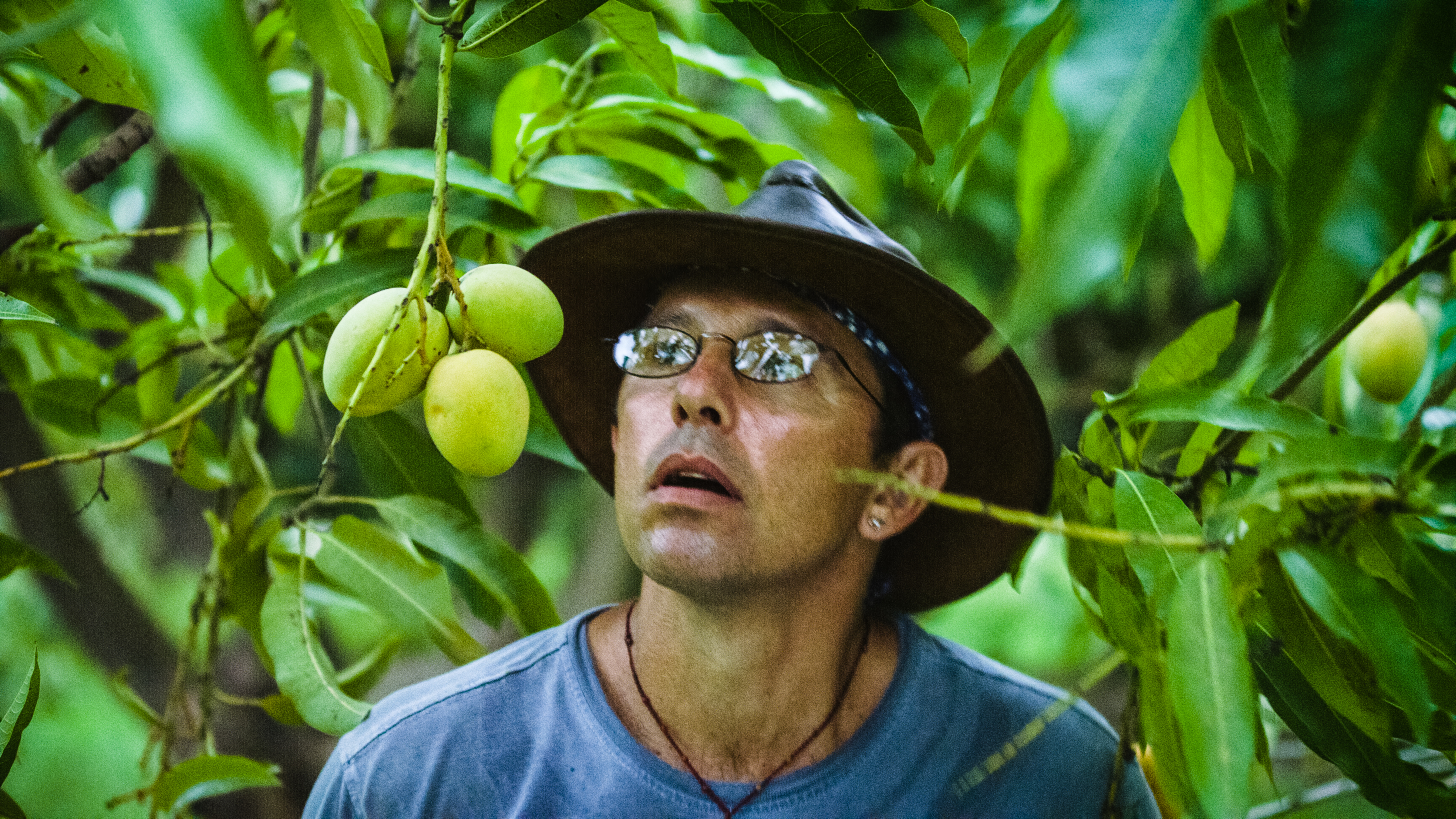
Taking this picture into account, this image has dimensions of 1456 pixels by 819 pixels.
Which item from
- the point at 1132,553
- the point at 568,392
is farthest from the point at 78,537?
the point at 1132,553

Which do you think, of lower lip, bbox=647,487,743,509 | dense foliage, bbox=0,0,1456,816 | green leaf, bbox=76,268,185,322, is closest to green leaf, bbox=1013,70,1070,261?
dense foliage, bbox=0,0,1456,816

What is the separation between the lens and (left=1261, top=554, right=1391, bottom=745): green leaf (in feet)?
2.47

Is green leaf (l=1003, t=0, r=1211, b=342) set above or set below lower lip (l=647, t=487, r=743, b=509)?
above

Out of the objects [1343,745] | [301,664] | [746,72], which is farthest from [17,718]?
[1343,745]

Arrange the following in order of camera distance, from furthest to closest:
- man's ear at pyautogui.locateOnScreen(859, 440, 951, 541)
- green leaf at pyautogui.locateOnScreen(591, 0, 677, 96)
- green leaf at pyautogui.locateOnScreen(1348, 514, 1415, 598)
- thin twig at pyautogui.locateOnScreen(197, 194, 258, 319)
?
man's ear at pyautogui.locateOnScreen(859, 440, 951, 541)
thin twig at pyautogui.locateOnScreen(197, 194, 258, 319)
green leaf at pyautogui.locateOnScreen(591, 0, 677, 96)
green leaf at pyautogui.locateOnScreen(1348, 514, 1415, 598)

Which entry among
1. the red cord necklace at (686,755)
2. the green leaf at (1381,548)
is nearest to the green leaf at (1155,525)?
the green leaf at (1381,548)

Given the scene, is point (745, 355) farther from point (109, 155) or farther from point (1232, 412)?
point (109, 155)

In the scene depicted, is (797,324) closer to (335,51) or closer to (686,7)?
(686,7)

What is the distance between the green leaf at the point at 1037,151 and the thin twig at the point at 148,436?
829 millimetres

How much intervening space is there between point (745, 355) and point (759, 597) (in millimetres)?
285

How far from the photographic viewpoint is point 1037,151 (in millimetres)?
736

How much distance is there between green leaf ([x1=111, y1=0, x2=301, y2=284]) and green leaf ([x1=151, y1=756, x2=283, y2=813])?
97 centimetres

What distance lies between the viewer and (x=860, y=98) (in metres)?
0.80

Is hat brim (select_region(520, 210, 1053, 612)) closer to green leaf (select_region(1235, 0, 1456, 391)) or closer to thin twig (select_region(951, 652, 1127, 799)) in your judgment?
thin twig (select_region(951, 652, 1127, 799))
